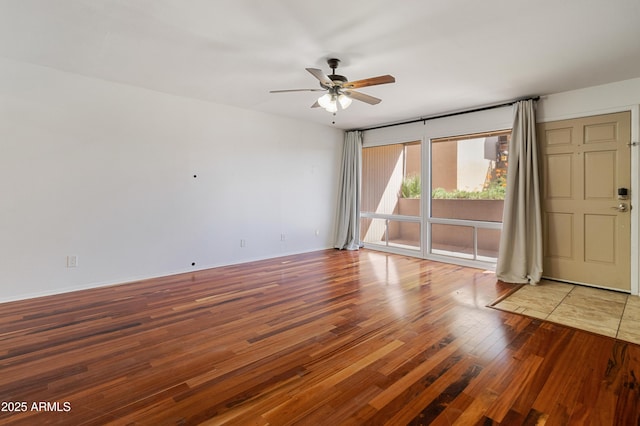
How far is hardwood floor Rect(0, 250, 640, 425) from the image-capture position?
5.53 feet

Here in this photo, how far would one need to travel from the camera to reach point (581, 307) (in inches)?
129

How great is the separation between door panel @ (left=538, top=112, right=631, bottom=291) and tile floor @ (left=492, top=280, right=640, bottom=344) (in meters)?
0.29

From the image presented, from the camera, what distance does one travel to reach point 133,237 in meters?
4.12

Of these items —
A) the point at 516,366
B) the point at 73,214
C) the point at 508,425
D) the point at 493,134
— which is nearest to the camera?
the point at 508,425

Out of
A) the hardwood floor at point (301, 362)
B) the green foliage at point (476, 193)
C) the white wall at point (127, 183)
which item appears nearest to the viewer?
the hardwood floor at point (301, 362)

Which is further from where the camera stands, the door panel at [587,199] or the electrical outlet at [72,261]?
the door panel at [587,199]

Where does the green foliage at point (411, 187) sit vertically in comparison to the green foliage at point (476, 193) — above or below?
above

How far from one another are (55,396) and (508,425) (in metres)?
2.57

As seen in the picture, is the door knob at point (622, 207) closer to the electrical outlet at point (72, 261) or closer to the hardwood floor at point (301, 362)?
the hardwood floor at point (301, 362)

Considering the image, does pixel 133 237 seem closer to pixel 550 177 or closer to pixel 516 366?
pixel 516 366

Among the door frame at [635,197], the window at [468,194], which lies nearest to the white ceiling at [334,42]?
the door frame at [635,197]

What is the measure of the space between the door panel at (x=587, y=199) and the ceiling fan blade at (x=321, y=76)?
130 inches

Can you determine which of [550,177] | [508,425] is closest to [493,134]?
[550,177]

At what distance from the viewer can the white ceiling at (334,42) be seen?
2305 mm
